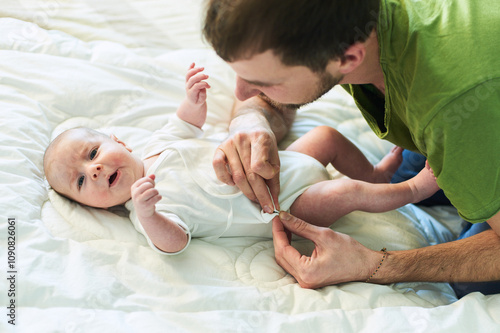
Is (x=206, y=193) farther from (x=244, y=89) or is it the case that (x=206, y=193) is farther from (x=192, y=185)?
(x=244, y=89)

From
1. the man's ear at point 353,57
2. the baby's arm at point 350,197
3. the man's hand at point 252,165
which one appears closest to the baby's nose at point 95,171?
the man's hand at point 252,165

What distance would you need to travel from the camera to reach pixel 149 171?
47.1 inches

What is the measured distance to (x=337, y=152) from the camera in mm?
1374

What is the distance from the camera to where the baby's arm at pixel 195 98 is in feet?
4.07

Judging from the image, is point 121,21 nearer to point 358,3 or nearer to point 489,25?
point 358,3

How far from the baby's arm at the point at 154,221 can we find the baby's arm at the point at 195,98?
34 cm

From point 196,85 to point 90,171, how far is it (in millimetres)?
359

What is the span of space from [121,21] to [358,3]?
3.69 feet

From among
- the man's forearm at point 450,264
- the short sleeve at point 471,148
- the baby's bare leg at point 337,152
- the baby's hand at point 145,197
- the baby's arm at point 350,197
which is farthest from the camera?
the baby's bare leg at point 337,152

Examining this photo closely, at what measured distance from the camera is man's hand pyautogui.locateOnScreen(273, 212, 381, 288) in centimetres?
103

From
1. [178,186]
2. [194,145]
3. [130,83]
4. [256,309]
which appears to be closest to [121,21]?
[130,83]

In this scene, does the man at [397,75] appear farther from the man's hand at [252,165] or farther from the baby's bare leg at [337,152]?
the baby's bare leg at [337,152]

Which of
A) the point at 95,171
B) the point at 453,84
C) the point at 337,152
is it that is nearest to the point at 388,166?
the point at 337,152

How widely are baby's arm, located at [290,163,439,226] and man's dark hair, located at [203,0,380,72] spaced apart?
397 mm
